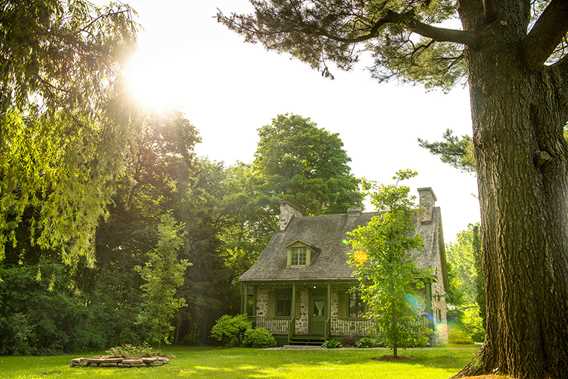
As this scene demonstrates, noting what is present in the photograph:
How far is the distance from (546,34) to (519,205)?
2102 millimetres

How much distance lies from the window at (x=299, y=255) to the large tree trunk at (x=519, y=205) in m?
17.8

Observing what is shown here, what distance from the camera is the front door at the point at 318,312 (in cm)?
2302

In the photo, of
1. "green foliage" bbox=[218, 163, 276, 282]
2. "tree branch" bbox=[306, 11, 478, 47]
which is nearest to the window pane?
"green foliage" bbox=[218, 163, 276, 282]

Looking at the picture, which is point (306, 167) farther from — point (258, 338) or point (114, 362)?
point (114, 362)

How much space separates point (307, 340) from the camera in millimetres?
22375

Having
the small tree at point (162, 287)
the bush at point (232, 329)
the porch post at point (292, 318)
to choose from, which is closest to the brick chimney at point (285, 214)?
the porch post at point (292, 318)

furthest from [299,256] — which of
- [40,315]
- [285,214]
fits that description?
[40,315]

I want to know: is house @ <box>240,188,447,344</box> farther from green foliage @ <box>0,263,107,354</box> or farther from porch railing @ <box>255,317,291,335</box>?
green foliage @ <box>0,263,107,354</box>

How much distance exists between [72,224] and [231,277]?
71.4 ft

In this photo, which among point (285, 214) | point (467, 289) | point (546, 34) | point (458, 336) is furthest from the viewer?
point (467, 289)

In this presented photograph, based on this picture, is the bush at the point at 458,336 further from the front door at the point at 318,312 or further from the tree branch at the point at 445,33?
the tree branch at the point at 445,33

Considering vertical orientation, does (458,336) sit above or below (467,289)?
below

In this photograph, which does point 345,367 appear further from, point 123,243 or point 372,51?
point 123,243

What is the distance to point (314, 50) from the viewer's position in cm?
805
